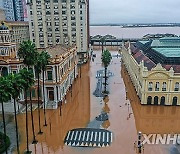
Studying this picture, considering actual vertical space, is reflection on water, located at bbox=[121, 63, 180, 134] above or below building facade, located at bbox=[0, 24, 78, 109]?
below

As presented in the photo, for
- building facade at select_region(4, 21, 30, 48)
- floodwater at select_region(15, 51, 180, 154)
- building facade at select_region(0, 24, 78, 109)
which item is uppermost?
building facade at select_region(4, 21, 30, 48)

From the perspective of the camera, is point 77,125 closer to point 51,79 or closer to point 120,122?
point 120,122

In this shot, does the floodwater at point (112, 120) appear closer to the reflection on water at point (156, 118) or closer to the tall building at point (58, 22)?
the reflection on water at point (156, 118)

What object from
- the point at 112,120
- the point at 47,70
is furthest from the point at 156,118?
the point at 47,70

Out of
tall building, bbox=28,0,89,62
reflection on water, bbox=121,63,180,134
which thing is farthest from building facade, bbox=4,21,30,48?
reflection on water, bbox=121,63,180,134

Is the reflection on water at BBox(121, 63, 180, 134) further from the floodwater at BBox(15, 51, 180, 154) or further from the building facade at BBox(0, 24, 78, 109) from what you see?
the building facade at BBox(0, 24, 78, 109)
